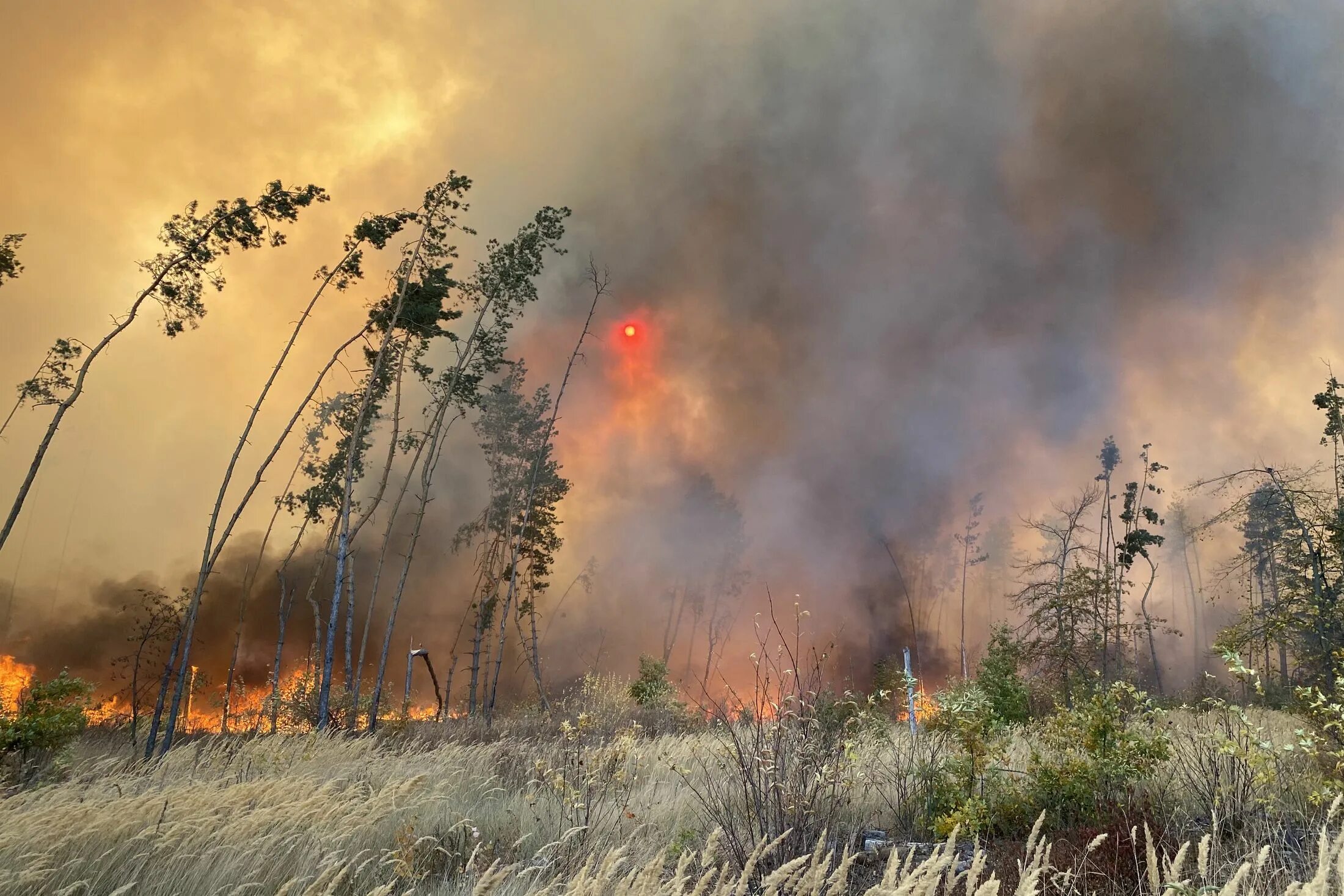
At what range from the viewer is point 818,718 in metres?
7.02

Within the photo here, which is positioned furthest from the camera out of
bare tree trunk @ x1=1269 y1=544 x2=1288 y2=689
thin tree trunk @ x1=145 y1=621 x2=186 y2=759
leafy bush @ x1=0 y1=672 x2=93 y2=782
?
thin tree trunk @ x1=145 y1=621 x2=186 y2=759

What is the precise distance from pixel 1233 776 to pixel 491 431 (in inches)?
1229

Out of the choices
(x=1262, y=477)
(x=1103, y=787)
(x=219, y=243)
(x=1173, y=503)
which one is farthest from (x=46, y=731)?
(x=1173, y=503)

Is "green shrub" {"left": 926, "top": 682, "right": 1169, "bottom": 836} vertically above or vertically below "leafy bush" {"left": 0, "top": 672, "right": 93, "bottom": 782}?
above

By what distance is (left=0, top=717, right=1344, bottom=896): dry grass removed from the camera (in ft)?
9.25

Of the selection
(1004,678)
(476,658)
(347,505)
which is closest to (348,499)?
(347,505)

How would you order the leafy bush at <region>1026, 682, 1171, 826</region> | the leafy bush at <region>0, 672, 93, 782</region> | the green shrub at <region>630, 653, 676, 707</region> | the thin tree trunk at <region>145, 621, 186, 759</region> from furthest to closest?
the green shrub at <region>630, 653, 676, 707</region>, the thin tree trunk at <region>145, 621, 186, 759</region>, the leafy bush at <region>0, 672, 93, 782</region>, the leafy bush at <region>1026, 682, 1171, 826</region>

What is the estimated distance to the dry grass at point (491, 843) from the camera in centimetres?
282

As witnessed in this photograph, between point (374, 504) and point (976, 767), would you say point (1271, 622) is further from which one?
point (374, 504)

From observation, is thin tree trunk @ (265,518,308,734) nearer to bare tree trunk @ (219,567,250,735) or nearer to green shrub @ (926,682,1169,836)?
bare tree trunk @ (219,567,250,735)

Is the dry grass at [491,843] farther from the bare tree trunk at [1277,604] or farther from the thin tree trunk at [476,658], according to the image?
the thin tree trunk at [476,658]

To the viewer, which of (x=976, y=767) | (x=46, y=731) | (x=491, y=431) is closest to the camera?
(x=976, y=767)

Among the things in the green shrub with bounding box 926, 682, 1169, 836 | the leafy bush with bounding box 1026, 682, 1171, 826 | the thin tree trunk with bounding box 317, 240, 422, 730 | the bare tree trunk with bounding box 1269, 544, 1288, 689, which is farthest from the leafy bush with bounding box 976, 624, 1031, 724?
the thin tree trunk with bounding box 317, 240, 422, 730

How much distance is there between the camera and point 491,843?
20.0 feet
